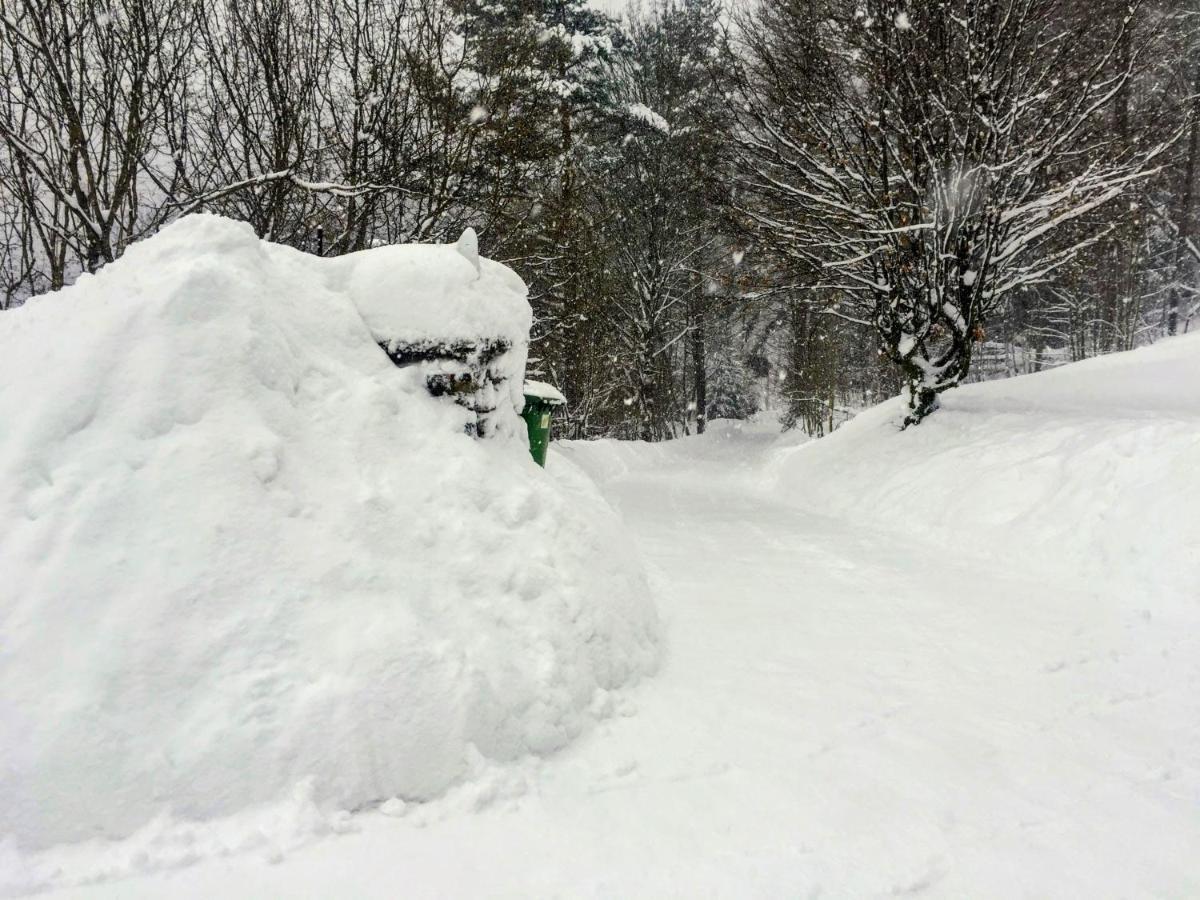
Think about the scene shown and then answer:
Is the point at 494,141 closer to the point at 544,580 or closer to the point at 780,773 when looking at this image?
the point at 544,580

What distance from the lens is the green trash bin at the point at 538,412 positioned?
5066mm

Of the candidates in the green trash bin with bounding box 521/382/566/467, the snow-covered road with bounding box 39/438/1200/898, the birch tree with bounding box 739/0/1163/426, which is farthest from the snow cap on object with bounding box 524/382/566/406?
the birch tree with bounding box 739/0/1163/426

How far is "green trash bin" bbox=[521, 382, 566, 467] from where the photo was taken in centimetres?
507

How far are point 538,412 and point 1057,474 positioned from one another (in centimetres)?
491

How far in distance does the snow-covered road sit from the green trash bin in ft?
5.64

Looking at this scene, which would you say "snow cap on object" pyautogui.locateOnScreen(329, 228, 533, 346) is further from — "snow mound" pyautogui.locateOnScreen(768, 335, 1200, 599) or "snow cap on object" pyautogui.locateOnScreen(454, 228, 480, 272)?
"snow mound" pyautogui.locateOnScreen(768, 335, 1200, 599)

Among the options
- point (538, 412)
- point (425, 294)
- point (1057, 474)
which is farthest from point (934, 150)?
point (425, 294)

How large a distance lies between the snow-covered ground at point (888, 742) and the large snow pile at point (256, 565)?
0.20 metres

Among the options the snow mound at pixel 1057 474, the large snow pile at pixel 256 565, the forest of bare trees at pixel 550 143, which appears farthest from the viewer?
the forest of bare trees at pixel 550 143

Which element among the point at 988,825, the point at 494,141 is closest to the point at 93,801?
the point at 988,825

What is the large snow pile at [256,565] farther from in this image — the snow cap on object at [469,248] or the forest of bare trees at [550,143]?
the forest of bare trees at [550,143]

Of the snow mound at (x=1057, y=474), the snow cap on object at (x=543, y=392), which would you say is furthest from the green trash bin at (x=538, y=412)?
the snow mound at (x=1057, y=474)

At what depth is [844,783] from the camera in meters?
2.44

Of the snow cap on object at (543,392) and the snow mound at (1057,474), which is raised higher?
the snow cap on object at (543,392)
